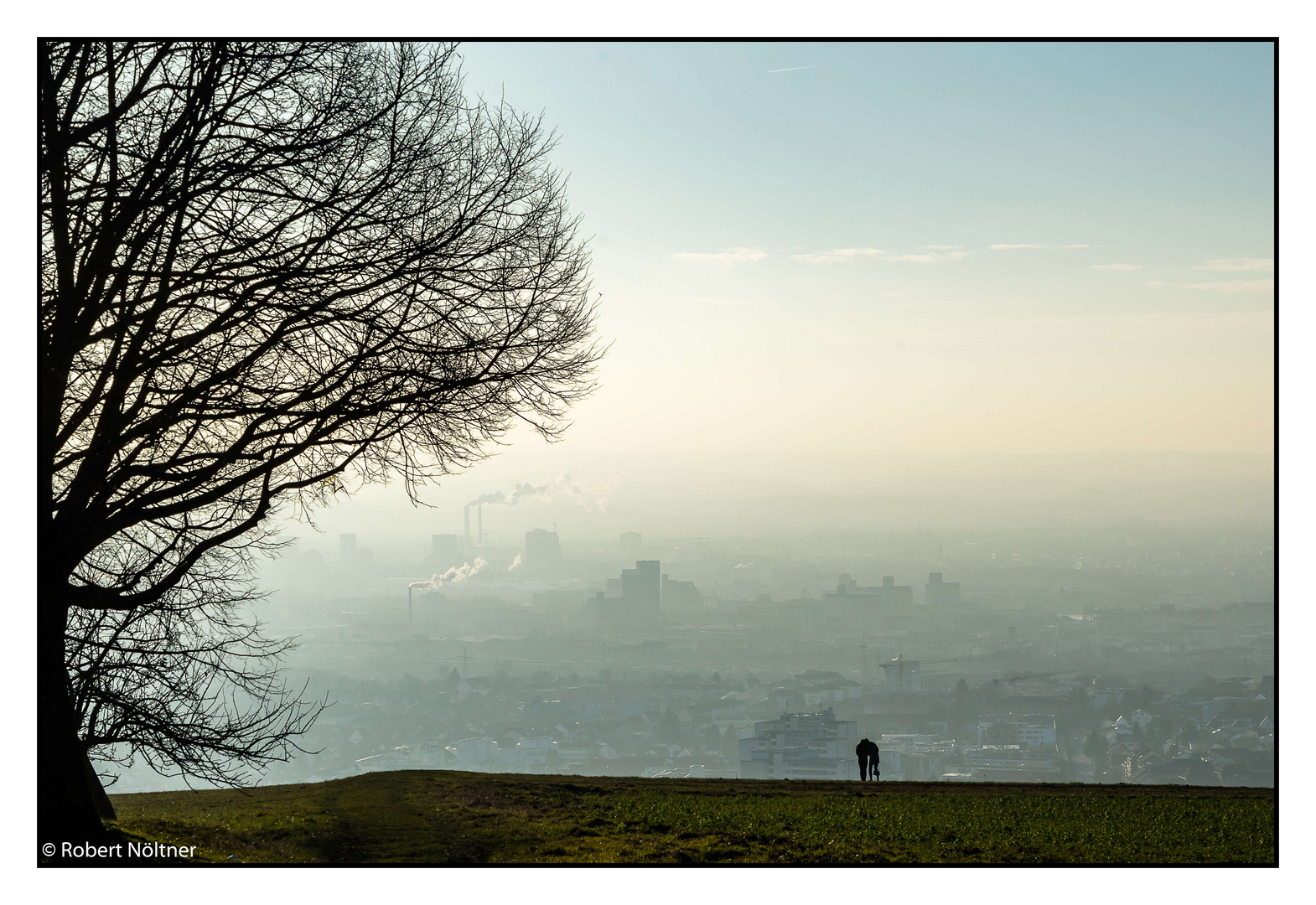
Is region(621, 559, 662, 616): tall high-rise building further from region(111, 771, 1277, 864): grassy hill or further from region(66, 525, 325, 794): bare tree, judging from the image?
region(66, 525, 325, 794): bare tree

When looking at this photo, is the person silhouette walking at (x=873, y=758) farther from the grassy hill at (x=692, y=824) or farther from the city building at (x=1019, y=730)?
the city building at (x=1019, y=730)

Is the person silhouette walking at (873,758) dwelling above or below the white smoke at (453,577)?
below

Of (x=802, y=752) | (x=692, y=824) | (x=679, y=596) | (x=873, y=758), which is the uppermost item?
(x=679, y=596)

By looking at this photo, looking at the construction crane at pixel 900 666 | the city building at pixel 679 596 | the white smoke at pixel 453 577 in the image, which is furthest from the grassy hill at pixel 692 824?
the city building at pixel 679 596

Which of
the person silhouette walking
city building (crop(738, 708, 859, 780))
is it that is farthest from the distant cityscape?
the person silhouette walking

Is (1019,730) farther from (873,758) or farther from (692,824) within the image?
(692,824)

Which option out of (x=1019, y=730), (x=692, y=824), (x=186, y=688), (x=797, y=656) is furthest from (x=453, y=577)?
(x=797, y=656)

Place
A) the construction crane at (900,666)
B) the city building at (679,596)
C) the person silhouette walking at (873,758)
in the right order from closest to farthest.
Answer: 1. the person silhouette walking at (873,758)
2. the construction crane at (900,666)
3. the city building at (679,596)

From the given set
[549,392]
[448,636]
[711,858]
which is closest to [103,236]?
[549,392]
